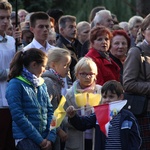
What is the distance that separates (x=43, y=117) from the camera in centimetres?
912

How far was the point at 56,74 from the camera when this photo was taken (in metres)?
9.58

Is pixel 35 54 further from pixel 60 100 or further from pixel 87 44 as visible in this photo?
pixel 87 44

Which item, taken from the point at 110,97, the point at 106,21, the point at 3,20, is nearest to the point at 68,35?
the point at 106,21

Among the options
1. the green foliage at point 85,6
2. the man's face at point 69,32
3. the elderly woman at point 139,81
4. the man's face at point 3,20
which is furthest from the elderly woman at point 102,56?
the green foliage at point 85,6

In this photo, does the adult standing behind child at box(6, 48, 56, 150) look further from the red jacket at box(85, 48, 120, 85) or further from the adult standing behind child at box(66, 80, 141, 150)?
the red jacket at box(85, 48, 120, 85)

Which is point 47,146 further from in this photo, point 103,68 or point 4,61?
point 103,68

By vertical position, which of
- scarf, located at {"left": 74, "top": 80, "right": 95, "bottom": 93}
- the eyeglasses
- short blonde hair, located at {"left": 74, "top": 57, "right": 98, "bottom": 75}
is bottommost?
scarf, located at {"left": 74, "top": 80, "right": 95, "bottom": 93}

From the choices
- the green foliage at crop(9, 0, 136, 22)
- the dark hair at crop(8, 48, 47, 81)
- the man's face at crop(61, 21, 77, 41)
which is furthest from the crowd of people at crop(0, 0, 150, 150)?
the green foliage at crop(9, 0, 136, 22)

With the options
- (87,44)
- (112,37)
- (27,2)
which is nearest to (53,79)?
(112,37)

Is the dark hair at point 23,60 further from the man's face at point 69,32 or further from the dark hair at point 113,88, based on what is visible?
the man's face at point 69,32

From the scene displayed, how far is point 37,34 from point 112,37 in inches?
44.9

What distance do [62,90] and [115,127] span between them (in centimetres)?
153

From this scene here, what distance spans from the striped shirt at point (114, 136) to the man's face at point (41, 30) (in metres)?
2.58

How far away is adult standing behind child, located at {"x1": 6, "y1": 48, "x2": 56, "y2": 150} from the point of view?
891cm
